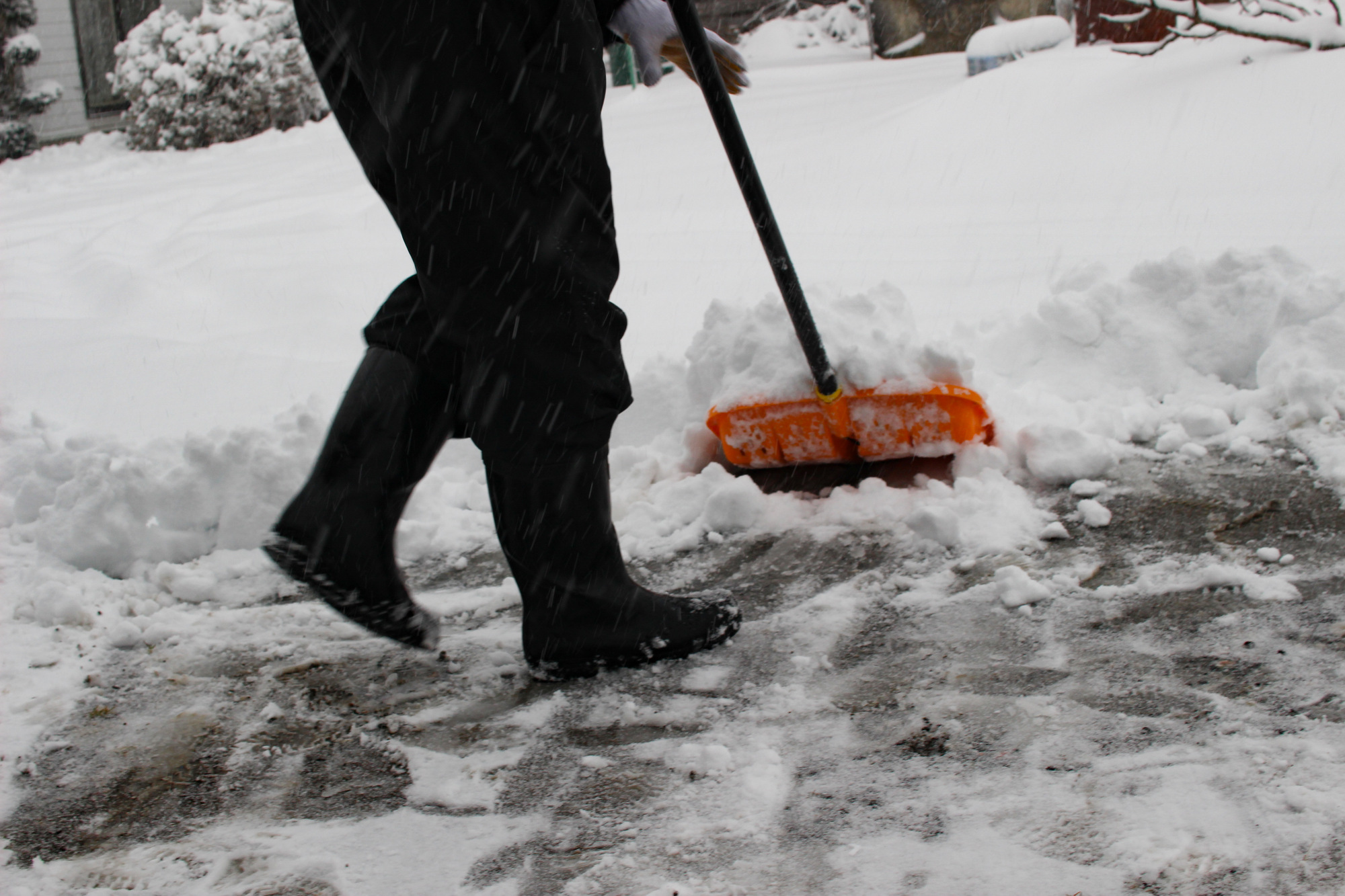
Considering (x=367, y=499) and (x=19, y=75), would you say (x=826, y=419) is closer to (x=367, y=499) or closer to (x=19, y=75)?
(x=367, y=499)

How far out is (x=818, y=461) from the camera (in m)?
2.16

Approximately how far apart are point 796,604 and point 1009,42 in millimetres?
6299

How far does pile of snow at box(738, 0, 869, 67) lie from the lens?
1325cm

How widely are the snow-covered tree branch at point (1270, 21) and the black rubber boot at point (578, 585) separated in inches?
151

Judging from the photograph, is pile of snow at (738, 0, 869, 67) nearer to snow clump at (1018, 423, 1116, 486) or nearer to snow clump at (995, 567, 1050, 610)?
snow clump at (1018, 423, 1116, 486)

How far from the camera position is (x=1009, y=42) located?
6844 mm

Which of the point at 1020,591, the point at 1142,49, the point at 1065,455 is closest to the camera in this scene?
the point at 1020,591

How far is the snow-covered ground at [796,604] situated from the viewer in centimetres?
110

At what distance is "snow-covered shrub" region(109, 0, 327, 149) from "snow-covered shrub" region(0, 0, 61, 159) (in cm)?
165

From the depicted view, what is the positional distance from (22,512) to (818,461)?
5.49 feet

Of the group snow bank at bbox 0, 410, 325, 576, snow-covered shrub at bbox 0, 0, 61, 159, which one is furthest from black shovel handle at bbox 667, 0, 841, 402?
snow-covered shrub at bbox 0, 0, 61, 159

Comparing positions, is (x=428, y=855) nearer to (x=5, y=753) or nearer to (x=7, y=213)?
(x=5, y=753)

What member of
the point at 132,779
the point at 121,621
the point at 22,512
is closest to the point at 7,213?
the point at 22,512

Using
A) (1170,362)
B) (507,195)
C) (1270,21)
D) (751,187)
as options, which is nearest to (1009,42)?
(1270,21)
